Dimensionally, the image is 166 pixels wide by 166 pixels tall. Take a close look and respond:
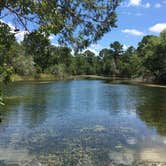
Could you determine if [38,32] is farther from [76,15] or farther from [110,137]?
[110,137]

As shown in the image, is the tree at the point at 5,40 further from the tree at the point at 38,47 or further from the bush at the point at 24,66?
the bush at the point at 24,66

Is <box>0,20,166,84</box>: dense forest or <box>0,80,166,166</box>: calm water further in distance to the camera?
<box>0,80,166,166</box>: calm water

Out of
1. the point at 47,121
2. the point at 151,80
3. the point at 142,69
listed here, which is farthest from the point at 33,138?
the point at 142,69

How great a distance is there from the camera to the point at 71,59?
33.0 ft

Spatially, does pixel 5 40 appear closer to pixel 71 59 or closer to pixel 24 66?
pixel 71 59

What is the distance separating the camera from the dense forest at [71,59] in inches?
303

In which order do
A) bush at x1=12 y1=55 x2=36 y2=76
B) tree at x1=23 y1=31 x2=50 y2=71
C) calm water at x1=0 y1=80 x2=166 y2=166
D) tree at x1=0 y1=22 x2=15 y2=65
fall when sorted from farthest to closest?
bush at x1=12 y1=55 x2=36 y2=76 → calm water at x1=0 y1=80 x2=166 y2=166 → tree at x1=23 y1=31 x2=50 y2=71 → tree at x1=0 y1=22 x2=15 y2=65

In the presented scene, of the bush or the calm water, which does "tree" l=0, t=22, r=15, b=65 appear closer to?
the calm water

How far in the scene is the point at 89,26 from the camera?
9109 millimetres

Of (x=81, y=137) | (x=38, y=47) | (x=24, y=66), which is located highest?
(x=38, y=47)

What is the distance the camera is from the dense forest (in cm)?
771

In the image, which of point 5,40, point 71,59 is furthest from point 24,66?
point 5,40

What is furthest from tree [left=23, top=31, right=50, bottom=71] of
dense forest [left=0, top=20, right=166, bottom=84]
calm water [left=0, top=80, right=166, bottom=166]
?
Result: calm water [left=0, top=80, right=166, bottom=166]

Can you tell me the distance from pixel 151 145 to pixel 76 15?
7261 mm
